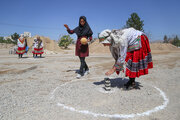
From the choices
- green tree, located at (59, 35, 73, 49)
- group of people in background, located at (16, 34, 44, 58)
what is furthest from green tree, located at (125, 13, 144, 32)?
group of people in background, located at (16, 34, 44, 58)

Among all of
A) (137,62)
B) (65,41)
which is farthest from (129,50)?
(65,41)

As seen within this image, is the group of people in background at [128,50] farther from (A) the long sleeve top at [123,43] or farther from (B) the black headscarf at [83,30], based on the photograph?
(B) the black headscarf at [83,30]

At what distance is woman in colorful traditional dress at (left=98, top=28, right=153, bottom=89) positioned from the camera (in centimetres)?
337

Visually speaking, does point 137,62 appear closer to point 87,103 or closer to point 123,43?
point 123,43

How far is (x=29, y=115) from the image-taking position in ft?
8.45

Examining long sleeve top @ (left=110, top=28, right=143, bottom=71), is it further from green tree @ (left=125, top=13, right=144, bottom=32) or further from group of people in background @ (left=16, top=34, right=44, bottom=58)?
green tree @ (left=125, top=13, right=144, bottom=32)

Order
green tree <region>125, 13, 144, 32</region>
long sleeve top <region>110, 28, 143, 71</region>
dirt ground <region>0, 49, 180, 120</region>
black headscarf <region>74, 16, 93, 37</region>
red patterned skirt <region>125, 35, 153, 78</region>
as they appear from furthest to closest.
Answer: green tree <region>125, 13, 144, 32</region>, black headscarf <region>74, 16, 93, 37</region>, red patterned skirt <region>125, 35, 153, 78</region>, long sleeve top <region>110, 28, 143, 71</region>, dirt ground <region>0, 49, 180, 120</region>

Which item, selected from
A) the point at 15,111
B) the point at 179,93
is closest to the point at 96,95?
the point at 15,111

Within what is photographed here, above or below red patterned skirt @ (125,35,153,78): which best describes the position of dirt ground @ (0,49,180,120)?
below

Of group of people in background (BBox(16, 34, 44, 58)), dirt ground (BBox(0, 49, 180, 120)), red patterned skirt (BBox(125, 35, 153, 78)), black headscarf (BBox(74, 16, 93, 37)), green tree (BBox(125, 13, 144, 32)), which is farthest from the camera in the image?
green tree (BBox(125, 13, 144, 32))

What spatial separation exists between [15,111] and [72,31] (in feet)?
11.7

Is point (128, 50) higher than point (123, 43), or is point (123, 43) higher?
point (123, 43)

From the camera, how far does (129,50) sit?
11.7ft

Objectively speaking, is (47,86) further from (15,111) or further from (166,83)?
(166,83)
